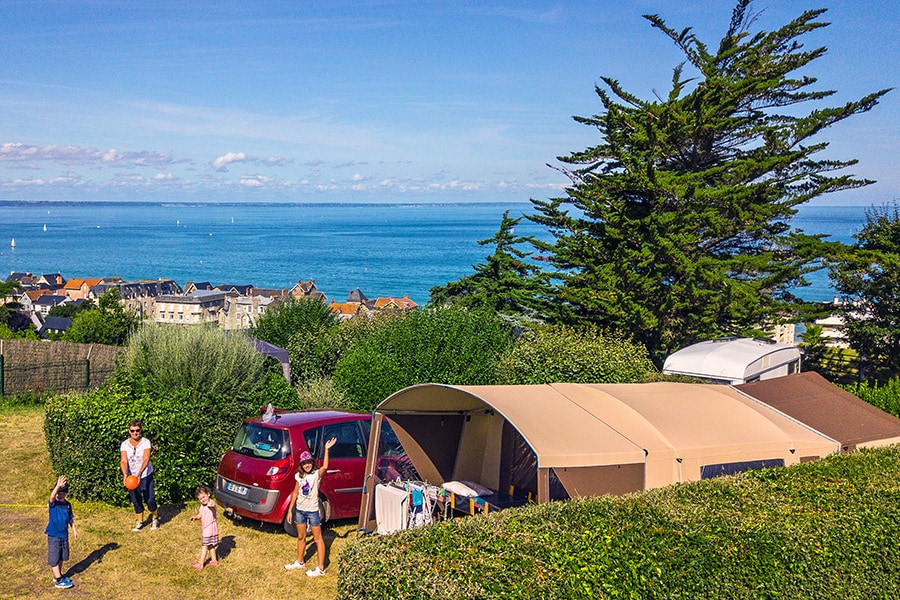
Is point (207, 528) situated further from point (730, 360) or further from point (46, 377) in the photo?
point (46, 377)

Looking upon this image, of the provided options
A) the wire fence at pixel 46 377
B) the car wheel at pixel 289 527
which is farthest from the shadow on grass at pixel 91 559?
the wire fence at pixel 46 377

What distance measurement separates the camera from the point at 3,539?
871 centimetres

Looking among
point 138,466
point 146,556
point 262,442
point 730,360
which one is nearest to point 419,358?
point 262,442

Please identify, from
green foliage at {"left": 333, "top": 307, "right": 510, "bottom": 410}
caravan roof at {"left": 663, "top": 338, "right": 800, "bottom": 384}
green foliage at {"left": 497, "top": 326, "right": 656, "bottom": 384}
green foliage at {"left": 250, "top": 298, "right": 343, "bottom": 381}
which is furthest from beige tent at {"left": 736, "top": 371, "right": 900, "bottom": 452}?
green foliage at {"left": 250, "top": 298, "right": 343, "bottom": 381}

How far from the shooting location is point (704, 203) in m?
19.8

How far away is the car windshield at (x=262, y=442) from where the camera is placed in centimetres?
920

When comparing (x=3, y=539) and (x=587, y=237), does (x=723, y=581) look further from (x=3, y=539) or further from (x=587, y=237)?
(x=587, y=237)

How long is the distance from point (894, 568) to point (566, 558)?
10.0ft

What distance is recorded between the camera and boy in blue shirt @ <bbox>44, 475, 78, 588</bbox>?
24.4 ft

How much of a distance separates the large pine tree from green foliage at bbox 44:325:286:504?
1101 cm

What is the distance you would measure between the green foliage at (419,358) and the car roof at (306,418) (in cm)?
344

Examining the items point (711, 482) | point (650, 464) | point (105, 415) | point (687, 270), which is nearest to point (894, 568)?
point (711, 482)

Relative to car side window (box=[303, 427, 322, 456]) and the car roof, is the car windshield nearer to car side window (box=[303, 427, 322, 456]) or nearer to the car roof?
the car roof

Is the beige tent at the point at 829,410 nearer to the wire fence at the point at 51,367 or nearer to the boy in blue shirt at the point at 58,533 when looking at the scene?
the boy in blue shirt at the point at 58,533
